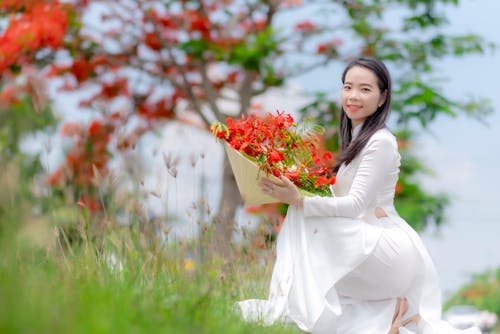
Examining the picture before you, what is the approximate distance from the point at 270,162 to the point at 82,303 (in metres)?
1.41

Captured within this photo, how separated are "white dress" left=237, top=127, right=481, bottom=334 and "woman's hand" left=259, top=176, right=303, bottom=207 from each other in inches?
3.1

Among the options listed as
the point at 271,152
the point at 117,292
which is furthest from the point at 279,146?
the point at 117,292

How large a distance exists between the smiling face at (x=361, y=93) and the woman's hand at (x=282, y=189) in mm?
615

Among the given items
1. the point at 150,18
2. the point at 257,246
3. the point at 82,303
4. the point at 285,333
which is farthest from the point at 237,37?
the point at 82,303

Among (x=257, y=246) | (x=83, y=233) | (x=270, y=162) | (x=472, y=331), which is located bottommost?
(x=472, y=331)

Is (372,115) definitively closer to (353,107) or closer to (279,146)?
(353,107)

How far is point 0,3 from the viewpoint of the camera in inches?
373

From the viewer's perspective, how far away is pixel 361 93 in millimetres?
3562

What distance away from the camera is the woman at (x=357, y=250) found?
132 inches

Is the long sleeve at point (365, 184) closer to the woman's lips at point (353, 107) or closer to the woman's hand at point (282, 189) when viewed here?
the woman's hand at point (282, 189)

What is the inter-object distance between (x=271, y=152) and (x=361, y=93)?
2.14ft

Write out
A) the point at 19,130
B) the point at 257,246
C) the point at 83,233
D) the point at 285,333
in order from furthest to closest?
1. the point at 257,246
2. the point at 83,233
3. the point at 285,333
4. the point at 19,130

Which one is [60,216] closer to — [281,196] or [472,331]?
[281,196]

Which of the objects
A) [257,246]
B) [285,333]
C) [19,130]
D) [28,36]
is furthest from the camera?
[28,36]
